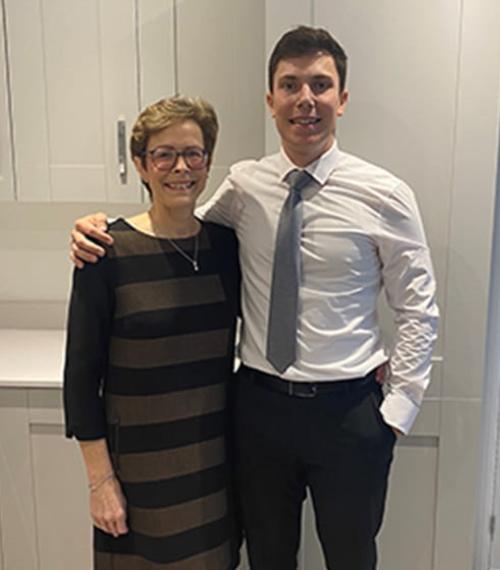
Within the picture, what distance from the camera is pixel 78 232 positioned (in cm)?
130

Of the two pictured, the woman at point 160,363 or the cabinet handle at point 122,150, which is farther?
the cabinet handle at point 122,150

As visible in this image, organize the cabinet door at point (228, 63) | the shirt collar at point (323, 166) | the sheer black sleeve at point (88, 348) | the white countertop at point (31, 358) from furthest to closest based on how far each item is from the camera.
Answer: the cabinet door at point (228, 63), the white countertop at point (31, 358), the shirt collar at point (323, 166), the sheer black sleeve at point (88, 348)

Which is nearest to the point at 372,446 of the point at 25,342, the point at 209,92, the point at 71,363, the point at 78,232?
the point at 71,363

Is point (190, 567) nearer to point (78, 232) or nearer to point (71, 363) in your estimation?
point (71, 363)

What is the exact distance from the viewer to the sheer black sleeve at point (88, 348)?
126 centimetres

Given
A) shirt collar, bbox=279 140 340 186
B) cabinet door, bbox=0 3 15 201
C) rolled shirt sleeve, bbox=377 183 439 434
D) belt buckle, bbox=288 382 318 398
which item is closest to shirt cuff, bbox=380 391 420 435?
rolled shirt sleeve, bbox=377 183 439 434

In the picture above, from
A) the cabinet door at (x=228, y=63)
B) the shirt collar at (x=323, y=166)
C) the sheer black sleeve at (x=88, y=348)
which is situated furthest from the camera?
the cabinet door at (x=228, y=63)

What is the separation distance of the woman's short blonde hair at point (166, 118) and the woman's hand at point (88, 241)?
0.54 ft

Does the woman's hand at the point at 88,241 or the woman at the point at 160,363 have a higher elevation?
the woman's hand at the point at 88,241

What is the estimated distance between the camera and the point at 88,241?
50.0 inches

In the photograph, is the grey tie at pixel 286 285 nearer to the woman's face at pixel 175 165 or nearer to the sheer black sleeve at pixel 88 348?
the woman's face at pixel 175 165

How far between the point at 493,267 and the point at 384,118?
1.61ft

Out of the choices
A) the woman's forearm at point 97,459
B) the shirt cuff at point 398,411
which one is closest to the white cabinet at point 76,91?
the woman's forearm at point 97,459

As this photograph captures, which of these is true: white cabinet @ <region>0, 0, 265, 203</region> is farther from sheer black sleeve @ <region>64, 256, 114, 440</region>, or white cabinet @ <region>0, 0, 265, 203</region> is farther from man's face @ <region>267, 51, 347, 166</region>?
sheer black sleeve @ <region>64, 256, 114, 440</region>
